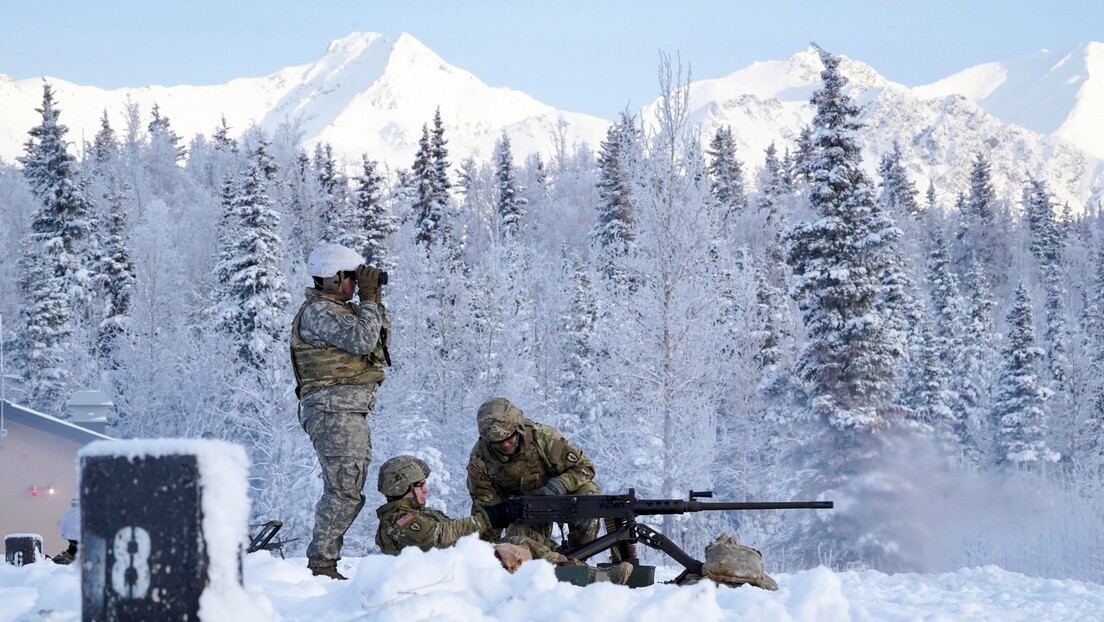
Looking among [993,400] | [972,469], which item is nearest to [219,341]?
[972,469]

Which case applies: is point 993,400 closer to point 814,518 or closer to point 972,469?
point 972,469

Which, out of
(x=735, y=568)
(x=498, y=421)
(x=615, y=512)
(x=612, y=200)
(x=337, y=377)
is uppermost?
(x=612, y=200)

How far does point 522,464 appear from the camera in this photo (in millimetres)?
7602

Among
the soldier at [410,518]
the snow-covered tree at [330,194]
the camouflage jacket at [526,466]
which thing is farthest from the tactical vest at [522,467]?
the snow-covered tree at [330,194]

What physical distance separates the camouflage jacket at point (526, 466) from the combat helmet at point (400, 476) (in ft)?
2.48

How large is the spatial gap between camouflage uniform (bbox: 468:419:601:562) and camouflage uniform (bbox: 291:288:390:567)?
104cm

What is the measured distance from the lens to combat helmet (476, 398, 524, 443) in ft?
23.9

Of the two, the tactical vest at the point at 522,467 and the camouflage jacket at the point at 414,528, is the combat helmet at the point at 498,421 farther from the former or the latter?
the camouflage jacket at the point at 414,528

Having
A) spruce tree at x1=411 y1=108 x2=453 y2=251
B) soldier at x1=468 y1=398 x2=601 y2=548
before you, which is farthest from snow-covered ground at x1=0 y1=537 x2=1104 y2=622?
spruce tree at x1=411 y1=108 x2=453 y2=251

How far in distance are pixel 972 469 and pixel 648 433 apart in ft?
52.5

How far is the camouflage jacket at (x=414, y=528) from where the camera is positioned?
6531 millimetres

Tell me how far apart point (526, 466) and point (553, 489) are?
1.52ft

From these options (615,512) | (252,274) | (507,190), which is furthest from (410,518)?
(507,190)

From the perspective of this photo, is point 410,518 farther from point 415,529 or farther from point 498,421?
point 498,421
